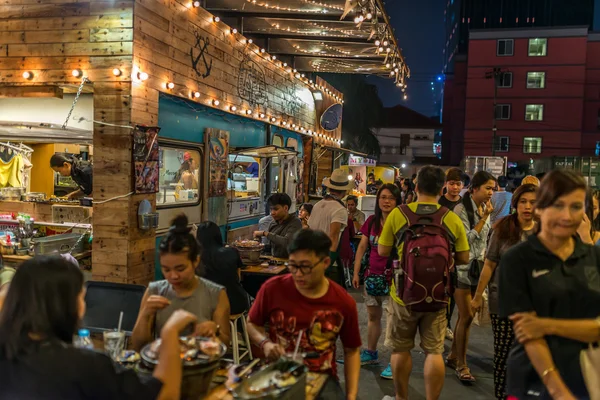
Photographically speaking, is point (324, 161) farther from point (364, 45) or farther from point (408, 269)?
point (408, 269)

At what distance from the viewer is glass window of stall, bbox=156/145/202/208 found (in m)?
8.33

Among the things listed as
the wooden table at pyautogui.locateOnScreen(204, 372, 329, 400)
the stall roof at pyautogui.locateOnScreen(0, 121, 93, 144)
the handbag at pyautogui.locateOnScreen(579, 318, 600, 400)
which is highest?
the stall roof at pyautogui.locateOnScreen(0, 121, 93, 144)

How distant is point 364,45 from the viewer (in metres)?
13.5

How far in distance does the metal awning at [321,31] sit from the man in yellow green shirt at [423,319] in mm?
5806

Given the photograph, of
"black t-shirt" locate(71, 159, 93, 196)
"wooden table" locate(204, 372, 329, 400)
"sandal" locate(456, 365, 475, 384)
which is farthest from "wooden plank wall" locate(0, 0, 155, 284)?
"wooden table" locate(204, 372, 329, 400)

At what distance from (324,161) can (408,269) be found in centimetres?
1701

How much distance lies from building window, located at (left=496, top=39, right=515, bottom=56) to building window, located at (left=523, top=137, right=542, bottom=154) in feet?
22.9

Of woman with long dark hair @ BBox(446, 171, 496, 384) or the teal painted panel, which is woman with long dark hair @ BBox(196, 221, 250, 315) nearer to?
woman with long dark hair @ BBox(446, 171, 496, 384)

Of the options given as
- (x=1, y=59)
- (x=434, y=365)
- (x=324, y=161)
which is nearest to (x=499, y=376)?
(x=434, y=365)

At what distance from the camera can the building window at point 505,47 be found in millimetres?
39875

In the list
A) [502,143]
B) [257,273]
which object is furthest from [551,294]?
[502,143]

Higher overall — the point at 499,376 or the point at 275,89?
the point at 275,89

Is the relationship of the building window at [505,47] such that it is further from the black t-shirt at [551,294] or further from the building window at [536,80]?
the black t-shirt at [551,294]

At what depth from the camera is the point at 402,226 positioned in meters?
4.36
